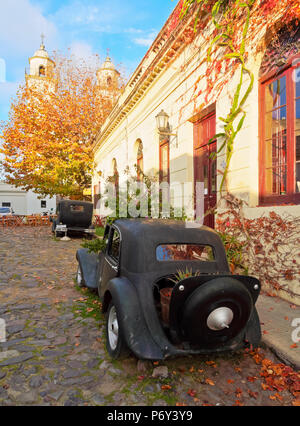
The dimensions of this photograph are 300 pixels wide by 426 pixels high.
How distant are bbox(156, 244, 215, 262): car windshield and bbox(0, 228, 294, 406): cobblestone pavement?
1091 mm

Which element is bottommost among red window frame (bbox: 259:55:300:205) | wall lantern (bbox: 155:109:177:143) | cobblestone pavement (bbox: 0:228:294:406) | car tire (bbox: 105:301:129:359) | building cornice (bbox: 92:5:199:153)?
cobblestone pavement (bbox: 0:228:294:406)

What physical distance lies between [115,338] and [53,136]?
2075 cm

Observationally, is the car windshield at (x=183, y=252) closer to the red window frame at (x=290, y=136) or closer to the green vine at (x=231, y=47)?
the red window frame at (x=290, y=136)

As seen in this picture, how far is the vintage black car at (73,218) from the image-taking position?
12117 mm

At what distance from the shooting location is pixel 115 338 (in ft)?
9.48

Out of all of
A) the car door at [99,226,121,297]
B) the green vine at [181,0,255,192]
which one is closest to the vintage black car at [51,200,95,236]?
the green vine at [181,0,255,192]

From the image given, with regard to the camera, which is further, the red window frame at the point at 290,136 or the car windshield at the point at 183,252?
the red window frame at the point at 290,136

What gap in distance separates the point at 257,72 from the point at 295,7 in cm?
116

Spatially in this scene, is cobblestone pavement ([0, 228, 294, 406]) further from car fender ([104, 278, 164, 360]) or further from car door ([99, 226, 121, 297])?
car door ([99, 226, 121, 297])

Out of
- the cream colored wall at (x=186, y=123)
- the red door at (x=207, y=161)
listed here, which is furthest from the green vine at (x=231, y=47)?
the red door at (x=207, y=161)

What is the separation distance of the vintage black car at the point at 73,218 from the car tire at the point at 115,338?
31.2 feet

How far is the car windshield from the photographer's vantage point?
3.07 meters
